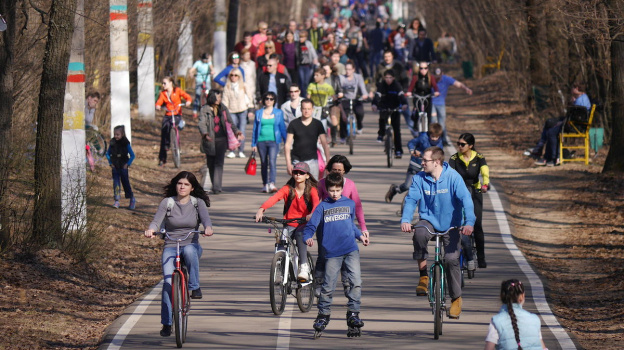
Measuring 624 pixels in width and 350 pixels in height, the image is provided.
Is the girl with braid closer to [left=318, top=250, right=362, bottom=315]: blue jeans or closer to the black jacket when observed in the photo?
[left=318, top=250, right=362, bottom=315]: blue jeans

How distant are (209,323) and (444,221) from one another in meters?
2.55

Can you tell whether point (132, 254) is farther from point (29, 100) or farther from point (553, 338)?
point (553, 338)

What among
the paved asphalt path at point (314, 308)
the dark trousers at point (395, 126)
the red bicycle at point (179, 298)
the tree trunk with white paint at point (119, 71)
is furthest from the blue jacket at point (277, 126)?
the red bicycle at point (179, 298)

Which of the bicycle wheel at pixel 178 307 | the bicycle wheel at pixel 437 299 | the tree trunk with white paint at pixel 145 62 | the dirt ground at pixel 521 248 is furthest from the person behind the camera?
the tree trunk with white paint at pixel 145 62

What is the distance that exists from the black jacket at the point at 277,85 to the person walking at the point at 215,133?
5514 millimetres

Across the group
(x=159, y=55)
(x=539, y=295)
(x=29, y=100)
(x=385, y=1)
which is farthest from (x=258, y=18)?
(x=385, y=1)

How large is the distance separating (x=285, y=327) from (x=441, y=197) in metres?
1.97

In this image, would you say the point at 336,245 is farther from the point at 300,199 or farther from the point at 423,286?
the point at 423,286

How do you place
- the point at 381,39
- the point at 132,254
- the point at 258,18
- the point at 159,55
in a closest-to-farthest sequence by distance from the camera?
the point at 132,254, the point at 159,55, the point at 381,39, the point at 258,18

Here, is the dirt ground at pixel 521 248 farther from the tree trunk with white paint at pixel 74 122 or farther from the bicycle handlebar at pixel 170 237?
the bicycle handlebar at pixel 170 237

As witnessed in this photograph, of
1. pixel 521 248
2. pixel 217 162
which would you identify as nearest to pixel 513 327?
pixel 521 248

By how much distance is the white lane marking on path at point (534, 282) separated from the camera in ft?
36.9

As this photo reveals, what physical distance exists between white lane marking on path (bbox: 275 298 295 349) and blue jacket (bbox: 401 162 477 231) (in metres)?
1.70

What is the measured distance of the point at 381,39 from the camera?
45750 millimetres
